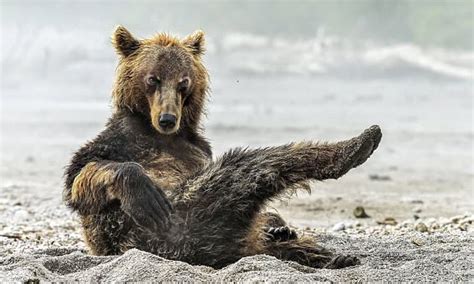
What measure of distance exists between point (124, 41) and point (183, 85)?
619mm

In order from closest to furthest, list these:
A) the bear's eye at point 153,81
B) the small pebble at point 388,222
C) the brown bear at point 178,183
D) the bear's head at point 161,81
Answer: the brown bear at point 178,183 → the bear's head at point 161,81 → the bear's eye at point 153,81 → the small pebble at point 388,222

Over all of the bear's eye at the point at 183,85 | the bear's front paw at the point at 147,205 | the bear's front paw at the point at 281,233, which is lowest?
the bear's front paw at the point at 281,233

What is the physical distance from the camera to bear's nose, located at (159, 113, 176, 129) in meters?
6.27

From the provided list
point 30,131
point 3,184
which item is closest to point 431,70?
point 30,131

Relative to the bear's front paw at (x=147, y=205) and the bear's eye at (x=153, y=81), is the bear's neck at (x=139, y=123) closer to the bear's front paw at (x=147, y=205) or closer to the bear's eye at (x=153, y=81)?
the bear's eye at (x=153, y=81)

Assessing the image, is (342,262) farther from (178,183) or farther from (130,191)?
(130,191)

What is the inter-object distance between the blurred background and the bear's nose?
415 centimetres

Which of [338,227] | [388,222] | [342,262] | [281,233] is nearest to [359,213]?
[388,222]

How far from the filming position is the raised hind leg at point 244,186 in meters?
5.64

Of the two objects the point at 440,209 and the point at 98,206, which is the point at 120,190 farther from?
the point at 440,209

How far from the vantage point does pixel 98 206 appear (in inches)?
232

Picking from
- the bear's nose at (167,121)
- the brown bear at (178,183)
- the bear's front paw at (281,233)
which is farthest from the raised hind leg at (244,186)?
the bear's nose at (167,121)

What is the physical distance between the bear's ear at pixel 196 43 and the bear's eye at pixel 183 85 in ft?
1.57

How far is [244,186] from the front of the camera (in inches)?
223
